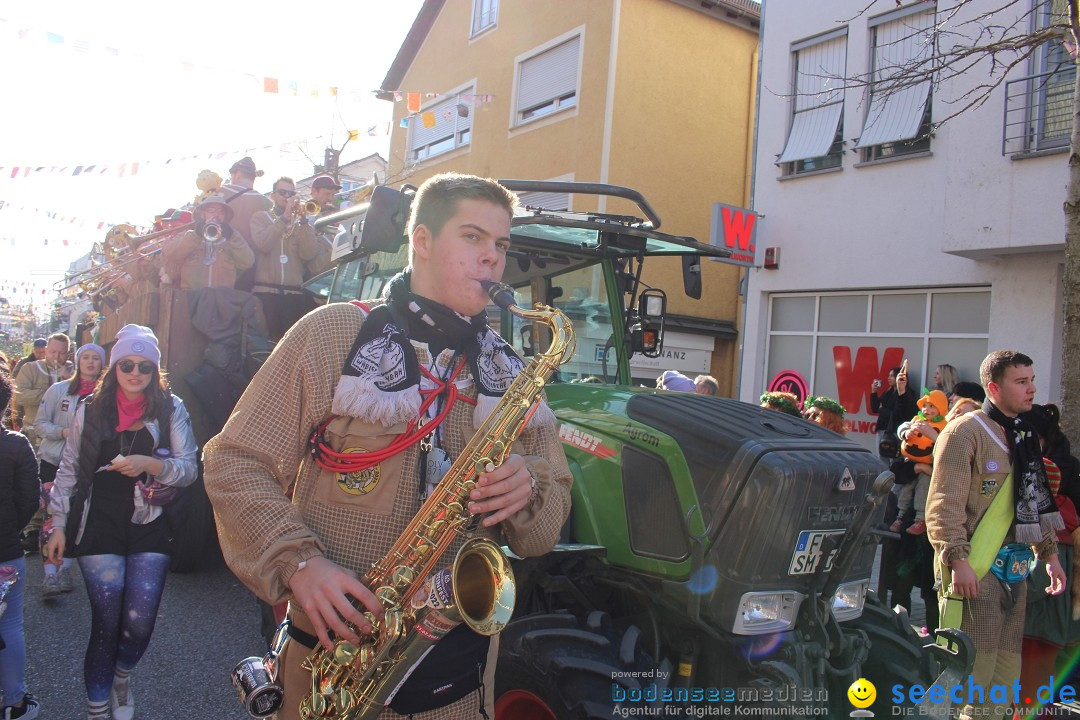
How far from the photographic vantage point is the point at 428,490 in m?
1.99

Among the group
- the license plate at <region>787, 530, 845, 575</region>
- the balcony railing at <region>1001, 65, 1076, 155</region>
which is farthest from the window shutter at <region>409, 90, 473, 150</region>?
the license plate at <region>787, 530, 845, 575</region>

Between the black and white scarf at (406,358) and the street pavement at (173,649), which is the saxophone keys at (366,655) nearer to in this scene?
the black and white scarf at (406,358)

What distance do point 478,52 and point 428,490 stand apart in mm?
17360

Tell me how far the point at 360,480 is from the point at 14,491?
2608mm

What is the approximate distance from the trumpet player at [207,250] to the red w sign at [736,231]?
719 centimetres

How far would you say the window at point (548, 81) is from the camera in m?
15.2

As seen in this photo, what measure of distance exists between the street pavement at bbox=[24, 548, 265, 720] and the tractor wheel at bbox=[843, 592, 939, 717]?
2997 mm

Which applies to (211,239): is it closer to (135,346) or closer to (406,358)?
(135,346)

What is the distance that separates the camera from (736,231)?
11.6 m

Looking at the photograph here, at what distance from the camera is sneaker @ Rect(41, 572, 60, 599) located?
18.6ft

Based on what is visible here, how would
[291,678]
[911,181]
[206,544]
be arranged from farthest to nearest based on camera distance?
[911,181] < [206,544] < [291,678]

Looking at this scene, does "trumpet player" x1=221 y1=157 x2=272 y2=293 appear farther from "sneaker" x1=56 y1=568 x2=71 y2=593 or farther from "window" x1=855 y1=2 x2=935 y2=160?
"window" x1=855 y1=2 x2=935 y2=160

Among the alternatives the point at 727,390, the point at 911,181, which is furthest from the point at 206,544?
the point at 727,390

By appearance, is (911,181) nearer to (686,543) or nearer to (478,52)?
(686,543)
